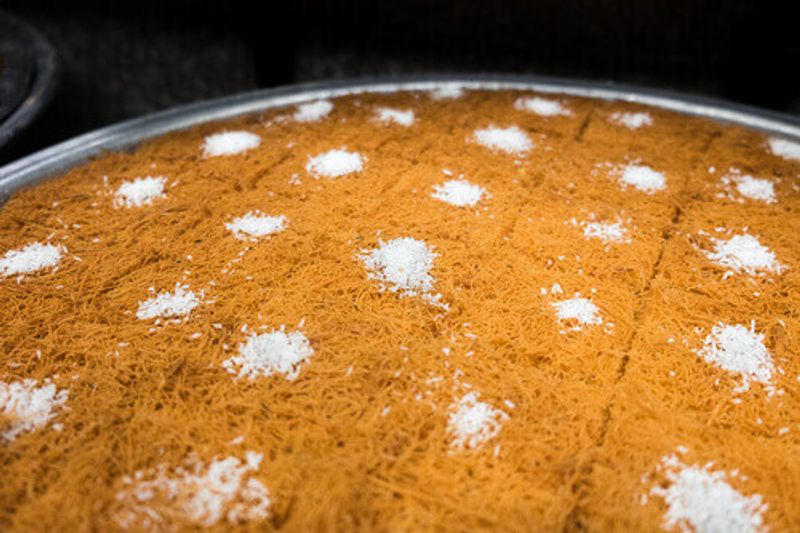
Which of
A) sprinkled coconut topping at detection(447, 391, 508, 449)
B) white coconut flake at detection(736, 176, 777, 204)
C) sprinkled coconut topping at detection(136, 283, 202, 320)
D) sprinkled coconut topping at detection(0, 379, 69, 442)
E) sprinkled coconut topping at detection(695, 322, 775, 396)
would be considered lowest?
sprinkled coconut topping at detection(0, 379, 69, 442)

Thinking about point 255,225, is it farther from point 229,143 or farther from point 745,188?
point 745,188

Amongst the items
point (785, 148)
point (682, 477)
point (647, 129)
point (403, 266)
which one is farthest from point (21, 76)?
point (785, 148)

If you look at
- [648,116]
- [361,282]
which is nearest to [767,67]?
[648,116]

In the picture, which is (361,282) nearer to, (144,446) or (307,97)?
(144,446)

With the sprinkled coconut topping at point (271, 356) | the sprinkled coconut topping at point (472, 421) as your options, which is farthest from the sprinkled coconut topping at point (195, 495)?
the sprinkled coconut topping at point (472, 421)

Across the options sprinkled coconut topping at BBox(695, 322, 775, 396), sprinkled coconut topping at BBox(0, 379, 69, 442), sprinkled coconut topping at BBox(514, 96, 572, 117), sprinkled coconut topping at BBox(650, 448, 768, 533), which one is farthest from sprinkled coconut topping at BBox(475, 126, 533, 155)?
sprinkled coconut topping at BBox(0, 379, 69, 442)

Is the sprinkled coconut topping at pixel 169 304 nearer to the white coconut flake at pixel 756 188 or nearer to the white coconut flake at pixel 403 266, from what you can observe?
the white coconut flake at pixel 403 266

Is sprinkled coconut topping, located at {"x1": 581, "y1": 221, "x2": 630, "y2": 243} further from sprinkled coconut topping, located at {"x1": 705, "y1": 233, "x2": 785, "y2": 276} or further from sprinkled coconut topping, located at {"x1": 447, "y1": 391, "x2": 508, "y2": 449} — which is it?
sprinkled coconut topping, located at {"x1": 447, "y1": 391, "x2": 508, "y2": 449}
